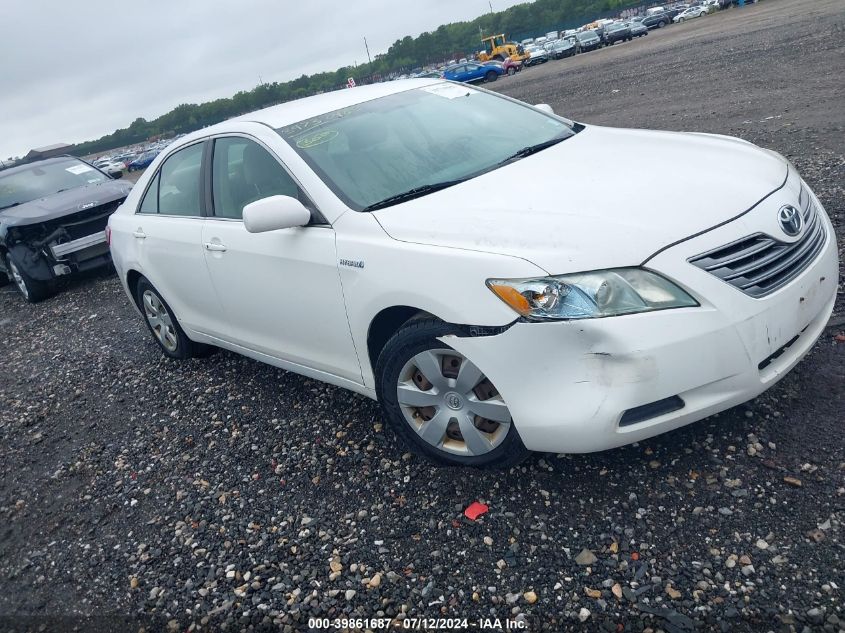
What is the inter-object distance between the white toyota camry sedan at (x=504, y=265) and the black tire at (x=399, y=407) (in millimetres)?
11

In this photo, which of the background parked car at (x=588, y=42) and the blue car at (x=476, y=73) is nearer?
the blue car at (x=476, y=73)

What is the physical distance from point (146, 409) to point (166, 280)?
36.9 inches

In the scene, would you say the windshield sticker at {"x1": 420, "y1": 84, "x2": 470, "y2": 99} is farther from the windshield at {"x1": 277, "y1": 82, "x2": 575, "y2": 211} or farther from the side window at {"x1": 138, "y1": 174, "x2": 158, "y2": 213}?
the side window at {"x1": 138, "y1": 174, "x2": 158, "y2": 213}

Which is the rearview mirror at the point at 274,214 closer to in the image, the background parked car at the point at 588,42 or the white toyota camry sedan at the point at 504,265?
the white toyota camry sedan at the point at 504,265

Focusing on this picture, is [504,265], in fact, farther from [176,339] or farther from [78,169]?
[78,169]

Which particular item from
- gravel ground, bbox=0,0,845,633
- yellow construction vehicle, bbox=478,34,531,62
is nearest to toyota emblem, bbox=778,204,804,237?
gravel ground, bbox=0,0,845,633

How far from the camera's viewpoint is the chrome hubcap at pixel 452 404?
2852 millimetres

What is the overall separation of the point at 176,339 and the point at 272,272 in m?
1.96

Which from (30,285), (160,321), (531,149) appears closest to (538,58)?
(30,285)

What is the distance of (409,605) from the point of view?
2.58 meters

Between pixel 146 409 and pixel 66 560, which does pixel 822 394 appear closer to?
pixel 66 560

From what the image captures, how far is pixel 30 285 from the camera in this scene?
884 cm

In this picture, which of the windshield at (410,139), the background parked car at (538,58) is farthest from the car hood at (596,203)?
the background parked car at (538,58)

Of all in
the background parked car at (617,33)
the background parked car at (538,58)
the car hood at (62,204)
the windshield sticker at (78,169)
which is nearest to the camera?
the car hood at (62,204)
